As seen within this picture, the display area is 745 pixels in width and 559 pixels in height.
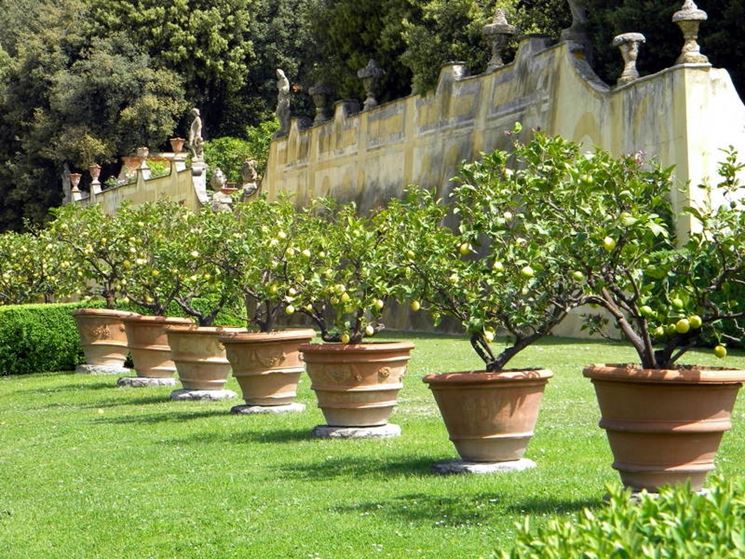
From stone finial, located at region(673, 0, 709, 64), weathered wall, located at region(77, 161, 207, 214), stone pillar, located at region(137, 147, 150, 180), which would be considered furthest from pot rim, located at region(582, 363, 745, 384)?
stone pillar, located at region(137, 147, 150, 180)

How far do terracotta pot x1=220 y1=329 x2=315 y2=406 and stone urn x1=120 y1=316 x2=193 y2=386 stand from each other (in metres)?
3.73

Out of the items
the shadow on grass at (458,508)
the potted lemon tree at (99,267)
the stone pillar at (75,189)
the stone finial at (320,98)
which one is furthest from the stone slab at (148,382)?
the stone pillar at (75,189)

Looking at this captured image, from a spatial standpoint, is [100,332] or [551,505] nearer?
[551,505]

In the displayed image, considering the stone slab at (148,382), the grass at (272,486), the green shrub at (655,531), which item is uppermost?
the green shrub at (655,531)

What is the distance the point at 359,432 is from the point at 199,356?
13.6 feet

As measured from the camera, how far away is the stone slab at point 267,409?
13086mm

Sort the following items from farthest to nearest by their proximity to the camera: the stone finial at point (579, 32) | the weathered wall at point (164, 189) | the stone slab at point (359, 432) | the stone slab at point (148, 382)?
the weathered wall at point (164, 189), the stone finial at point (579, 32), the stone slab at point (148, 382), the stone slab at point (359, 432)

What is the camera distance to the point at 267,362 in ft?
41.9

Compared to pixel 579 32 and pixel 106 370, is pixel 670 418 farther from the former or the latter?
pixel 579 32

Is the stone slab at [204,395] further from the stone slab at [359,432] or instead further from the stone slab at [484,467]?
the stone slab at [484,467]

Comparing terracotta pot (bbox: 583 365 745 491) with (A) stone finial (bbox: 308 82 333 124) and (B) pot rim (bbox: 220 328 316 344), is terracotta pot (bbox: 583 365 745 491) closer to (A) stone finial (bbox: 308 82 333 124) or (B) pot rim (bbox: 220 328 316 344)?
(B) pot rim (bbox: 220 328 316 344)

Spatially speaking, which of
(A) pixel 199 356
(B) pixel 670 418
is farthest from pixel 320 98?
(B) pixel 670 418

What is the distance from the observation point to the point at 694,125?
725 inches

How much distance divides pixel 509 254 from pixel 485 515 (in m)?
1.65
